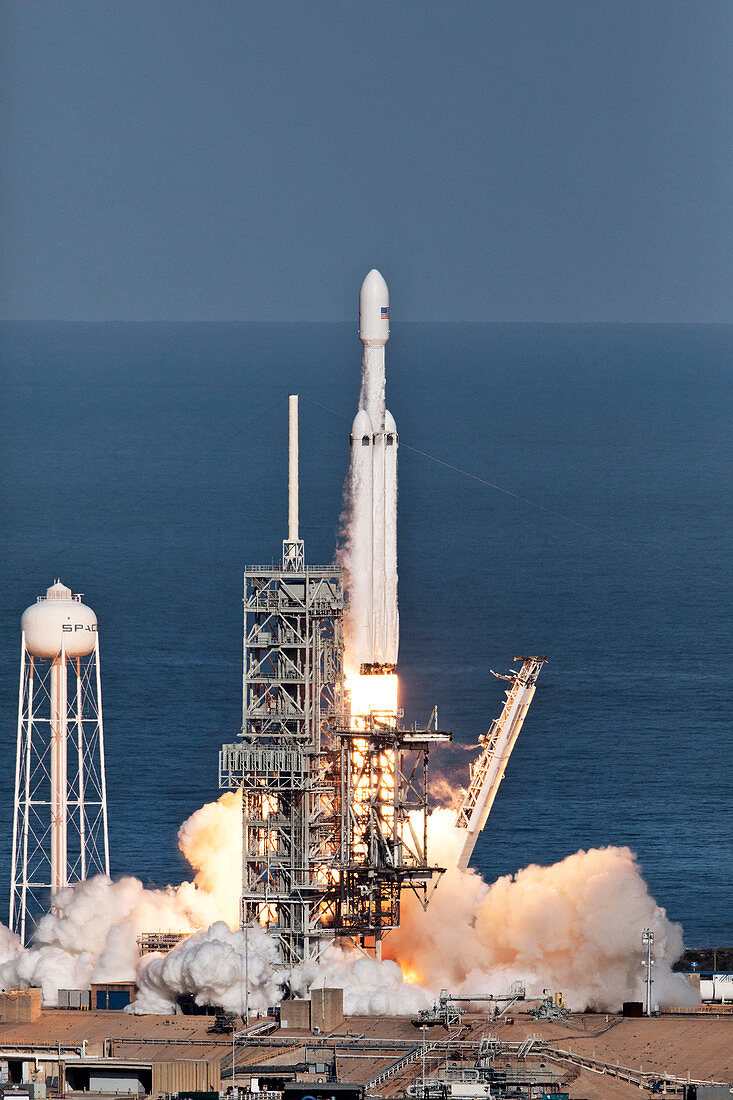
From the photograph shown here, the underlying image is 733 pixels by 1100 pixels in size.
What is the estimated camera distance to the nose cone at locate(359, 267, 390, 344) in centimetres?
9144

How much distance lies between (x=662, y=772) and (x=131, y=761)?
22344 mm

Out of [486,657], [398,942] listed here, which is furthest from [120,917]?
[486,657]

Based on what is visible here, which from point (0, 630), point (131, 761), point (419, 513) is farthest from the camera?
point (419, 513)

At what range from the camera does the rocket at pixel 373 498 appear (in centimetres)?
9069

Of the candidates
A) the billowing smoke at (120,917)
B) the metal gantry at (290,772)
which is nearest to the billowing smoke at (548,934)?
the metal gantry at (290,772)

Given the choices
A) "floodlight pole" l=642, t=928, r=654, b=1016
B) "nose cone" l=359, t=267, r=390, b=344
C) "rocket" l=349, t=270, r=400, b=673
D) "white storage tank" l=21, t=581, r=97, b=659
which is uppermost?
"nose cone" l=359, t=267, r=390, b=344

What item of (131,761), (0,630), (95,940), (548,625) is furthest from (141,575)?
(95,940)

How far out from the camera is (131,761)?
427 ft

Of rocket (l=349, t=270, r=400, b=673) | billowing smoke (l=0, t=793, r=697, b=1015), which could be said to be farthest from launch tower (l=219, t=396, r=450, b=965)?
rocket (l=349, t=270, r=400, b=673)

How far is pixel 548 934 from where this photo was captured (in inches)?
3418

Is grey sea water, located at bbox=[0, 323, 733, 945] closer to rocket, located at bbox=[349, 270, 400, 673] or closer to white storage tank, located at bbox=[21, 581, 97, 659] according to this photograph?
white storage tank, located at bbox=[21, 581, 97, 659]

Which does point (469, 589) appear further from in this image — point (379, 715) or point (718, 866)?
point (379, 715)

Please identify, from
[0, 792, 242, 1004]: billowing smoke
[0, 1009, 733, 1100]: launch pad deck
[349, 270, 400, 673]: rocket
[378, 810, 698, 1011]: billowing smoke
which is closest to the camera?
[0, 1009, 733, 1100]: launch pad deck

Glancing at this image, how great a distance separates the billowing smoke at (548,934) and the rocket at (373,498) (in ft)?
20.6
